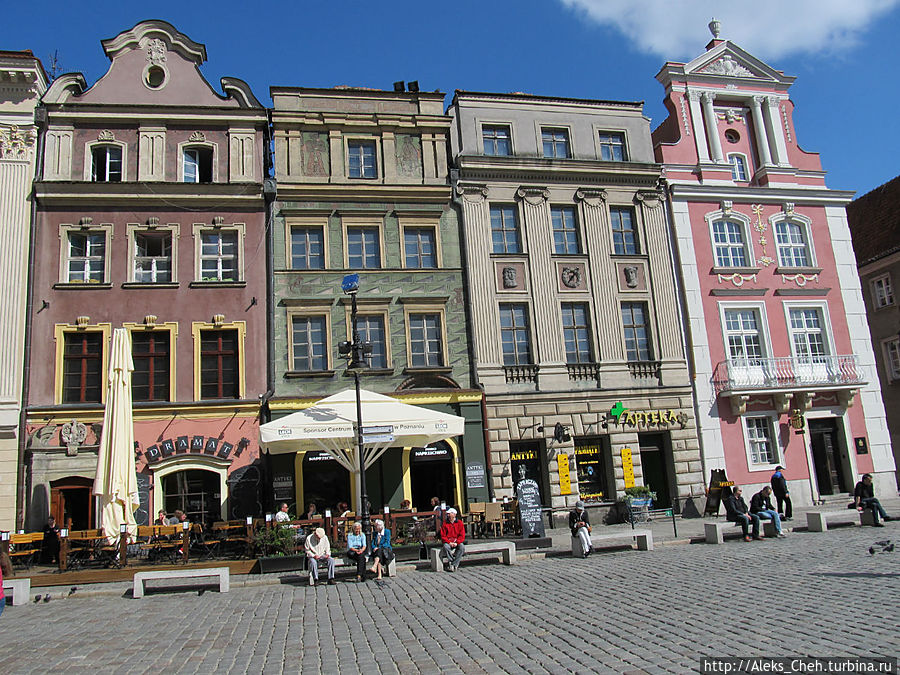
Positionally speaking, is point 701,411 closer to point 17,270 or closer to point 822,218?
point 822,218

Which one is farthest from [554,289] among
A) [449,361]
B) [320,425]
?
[320,425]

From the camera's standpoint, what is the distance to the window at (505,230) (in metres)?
25.5

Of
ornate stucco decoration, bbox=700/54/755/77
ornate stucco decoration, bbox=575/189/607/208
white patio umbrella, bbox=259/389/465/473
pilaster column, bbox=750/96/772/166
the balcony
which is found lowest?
white patio umbrella, bbox=259/389/465/473

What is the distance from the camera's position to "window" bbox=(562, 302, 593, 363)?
25219 millimetres

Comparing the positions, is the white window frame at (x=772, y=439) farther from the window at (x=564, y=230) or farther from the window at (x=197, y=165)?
the window at (x=197, y=165)

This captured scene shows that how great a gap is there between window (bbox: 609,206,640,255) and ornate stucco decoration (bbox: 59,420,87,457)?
1845 centimetres

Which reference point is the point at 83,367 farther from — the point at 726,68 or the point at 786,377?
the point at 726,68

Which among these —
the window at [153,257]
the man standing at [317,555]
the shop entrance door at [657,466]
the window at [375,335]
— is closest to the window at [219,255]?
the window at [153,257]

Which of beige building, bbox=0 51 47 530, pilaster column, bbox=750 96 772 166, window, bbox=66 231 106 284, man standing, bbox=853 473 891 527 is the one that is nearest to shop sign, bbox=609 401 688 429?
man standing, bbox=853 473 891 527

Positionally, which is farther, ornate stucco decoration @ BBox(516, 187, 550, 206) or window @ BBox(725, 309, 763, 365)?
window @ BBox(725, 309, 763, 365)

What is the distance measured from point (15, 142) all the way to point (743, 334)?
25.4m

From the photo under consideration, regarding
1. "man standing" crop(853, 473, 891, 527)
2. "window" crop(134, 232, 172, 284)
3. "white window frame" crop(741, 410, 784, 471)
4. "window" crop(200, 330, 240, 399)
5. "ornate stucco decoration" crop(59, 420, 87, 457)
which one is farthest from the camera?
"white window frame" crop(741, 410, 784, 471)

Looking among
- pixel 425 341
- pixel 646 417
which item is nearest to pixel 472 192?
pixel 425 341

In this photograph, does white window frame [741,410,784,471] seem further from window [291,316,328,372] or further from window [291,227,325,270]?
window [291,227,325,270]
